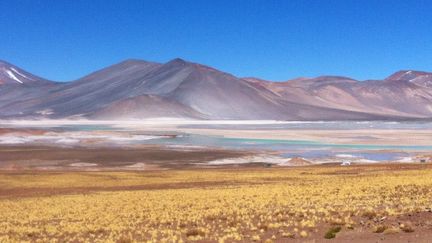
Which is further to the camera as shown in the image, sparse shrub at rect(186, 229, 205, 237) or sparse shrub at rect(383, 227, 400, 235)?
sparse shrub at rect(186, 229, 205, 237)

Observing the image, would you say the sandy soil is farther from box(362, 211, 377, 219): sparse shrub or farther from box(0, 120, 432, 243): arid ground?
box(362, 211, 377, 219): sparse shrub

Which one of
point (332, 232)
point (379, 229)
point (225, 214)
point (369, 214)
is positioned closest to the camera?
point (379, 229)

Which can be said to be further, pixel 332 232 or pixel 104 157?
pixel 104 157

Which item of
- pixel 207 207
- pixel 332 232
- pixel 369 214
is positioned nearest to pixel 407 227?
pixel 332 232

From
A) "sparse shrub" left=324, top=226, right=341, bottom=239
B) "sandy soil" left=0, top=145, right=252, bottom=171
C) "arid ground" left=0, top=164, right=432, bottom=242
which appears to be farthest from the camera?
"sandy soil" left=0, top=145, right=252, bottom=171

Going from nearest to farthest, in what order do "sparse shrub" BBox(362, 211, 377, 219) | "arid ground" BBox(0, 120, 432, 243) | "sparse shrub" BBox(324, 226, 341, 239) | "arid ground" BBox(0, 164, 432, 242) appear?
1. "sparse shrub" BBox(324, 226, 341, 239)
2. "arid ground" BBox(0, 164, 432, 242)
3. "arid ground" BBox(0, 120, 432, 243)
4. "sparse shrub" BBox(362, 211, 377, 219)

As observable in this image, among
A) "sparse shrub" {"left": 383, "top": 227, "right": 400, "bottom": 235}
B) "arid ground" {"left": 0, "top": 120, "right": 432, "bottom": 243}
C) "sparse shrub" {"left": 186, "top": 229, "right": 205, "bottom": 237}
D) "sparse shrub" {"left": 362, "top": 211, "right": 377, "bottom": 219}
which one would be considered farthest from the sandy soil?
"sparse shrub" {"left": 383, "top": 227, "right": 400, "bottom": 235}

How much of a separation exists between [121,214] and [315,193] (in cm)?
844

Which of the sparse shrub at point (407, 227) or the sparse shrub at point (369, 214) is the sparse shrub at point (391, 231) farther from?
the sparse shrub at point (369, 214)

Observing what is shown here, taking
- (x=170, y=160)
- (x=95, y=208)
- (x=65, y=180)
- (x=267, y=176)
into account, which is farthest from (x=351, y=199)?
(x=170, y=160)

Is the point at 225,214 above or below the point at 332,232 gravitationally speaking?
below

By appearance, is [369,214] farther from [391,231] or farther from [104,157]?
[104,157]

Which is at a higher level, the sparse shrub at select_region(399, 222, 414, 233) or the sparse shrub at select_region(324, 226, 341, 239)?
the sparse shrub at select_region(399, 222, 414, 233)

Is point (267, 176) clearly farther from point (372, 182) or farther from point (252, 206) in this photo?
point (252, 206)
